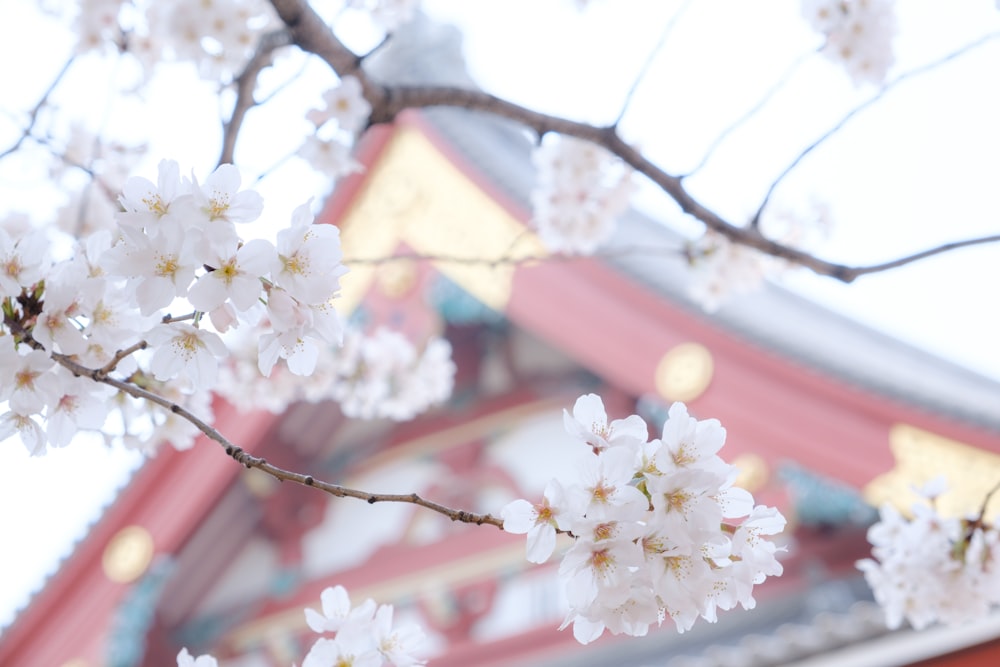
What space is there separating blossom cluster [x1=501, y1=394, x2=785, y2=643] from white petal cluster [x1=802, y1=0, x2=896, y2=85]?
148cm

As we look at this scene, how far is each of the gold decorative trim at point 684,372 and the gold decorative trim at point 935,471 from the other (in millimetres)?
666

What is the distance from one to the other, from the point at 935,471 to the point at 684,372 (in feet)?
3.00

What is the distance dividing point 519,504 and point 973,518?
123 cm

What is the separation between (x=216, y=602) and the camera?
481 cm

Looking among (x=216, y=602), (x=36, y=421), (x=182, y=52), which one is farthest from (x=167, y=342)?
(x=216, y=602)

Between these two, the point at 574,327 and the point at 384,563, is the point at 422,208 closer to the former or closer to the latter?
the point at 574,327

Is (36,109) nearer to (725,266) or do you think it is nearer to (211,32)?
(211,32)

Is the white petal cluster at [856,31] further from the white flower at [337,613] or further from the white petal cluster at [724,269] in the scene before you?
the white flower at [337,613]

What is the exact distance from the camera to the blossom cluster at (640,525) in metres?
0.98

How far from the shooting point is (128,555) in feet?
14.5

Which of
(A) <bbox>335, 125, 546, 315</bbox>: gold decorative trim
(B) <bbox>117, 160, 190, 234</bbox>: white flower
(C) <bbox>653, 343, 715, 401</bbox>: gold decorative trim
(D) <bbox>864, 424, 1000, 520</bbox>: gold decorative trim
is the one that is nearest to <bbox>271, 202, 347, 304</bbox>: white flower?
(B) <bbox>117, 160, 190, 234</bbox>: white flower

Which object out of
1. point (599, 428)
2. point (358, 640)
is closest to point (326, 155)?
point (358, 640)

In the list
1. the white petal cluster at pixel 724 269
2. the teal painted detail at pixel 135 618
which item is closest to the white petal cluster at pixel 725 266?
the white petal cluster at pixel 724 269

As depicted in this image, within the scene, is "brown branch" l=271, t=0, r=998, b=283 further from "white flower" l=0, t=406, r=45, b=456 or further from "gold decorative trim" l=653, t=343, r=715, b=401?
"gold decorative trim" l=653, t=343, r=715, b=401
